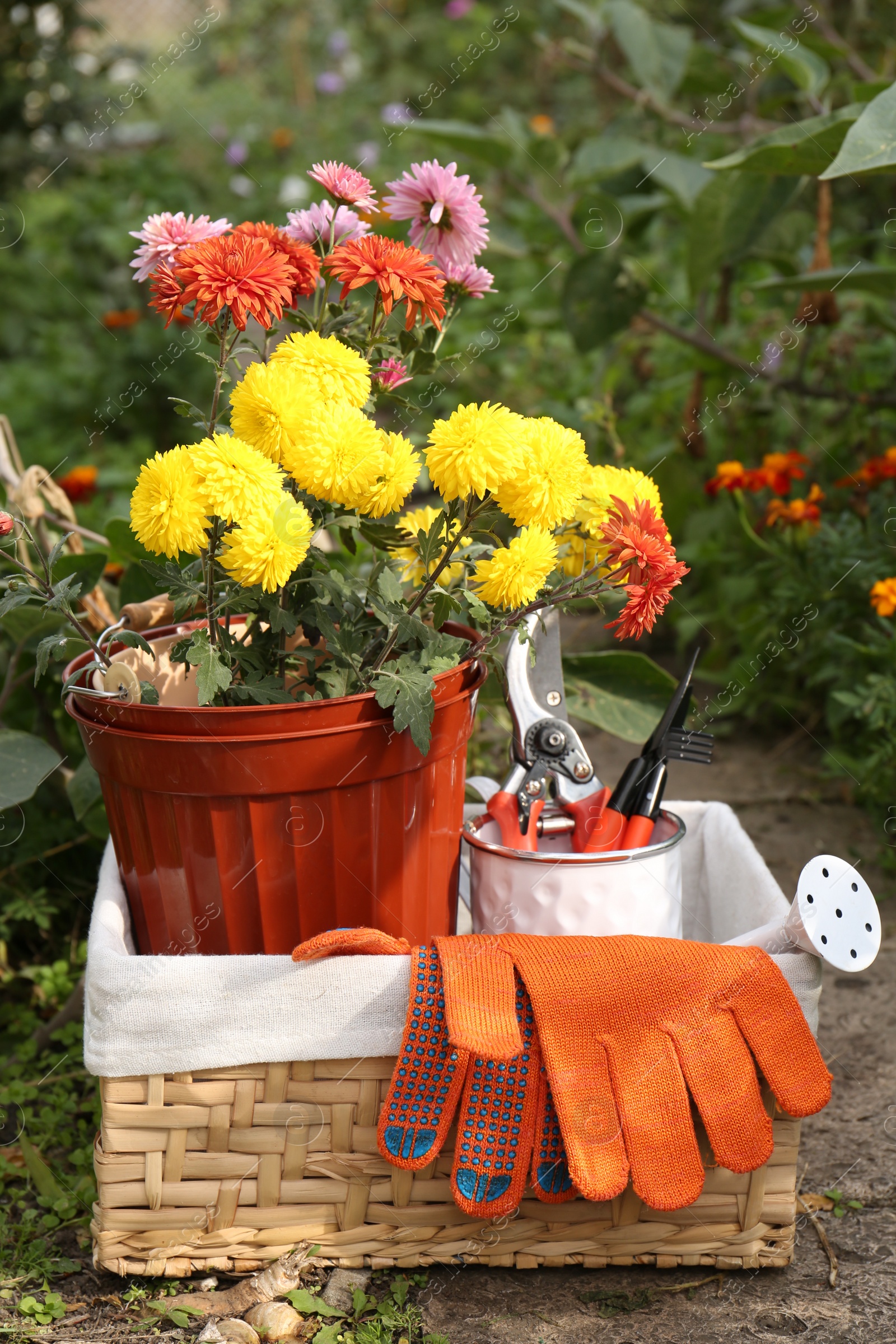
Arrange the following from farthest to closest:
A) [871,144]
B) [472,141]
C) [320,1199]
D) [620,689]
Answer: [472,141] → [620,689] → [871,144] → [320,1199]

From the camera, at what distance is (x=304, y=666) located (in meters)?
1.11

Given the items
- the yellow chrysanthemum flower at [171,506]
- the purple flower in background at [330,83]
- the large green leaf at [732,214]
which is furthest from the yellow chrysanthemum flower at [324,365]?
the purple flower in background at [330,83]

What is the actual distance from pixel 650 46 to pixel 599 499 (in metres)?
1.49

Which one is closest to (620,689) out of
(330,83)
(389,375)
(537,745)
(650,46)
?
(537,745)

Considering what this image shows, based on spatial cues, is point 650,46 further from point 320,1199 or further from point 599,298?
point 320,1199

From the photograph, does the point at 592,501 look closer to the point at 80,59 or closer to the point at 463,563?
the point at 463,563

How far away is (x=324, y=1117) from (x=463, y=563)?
1.56ft

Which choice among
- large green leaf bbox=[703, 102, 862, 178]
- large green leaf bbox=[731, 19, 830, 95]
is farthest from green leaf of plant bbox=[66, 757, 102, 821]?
large green leaf bbox=[731, 19, 830, 95]

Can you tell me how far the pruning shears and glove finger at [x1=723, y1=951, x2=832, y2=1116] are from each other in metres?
0.21

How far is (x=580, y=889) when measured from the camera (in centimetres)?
99

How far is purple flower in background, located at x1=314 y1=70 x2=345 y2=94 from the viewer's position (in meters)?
5.19

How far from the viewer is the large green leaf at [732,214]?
170cm

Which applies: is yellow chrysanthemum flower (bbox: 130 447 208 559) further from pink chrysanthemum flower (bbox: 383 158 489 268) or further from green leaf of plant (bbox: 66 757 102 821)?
green leaf of plant (bbox: 66 757 102 821)

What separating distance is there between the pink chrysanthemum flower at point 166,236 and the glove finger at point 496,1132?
672mm
